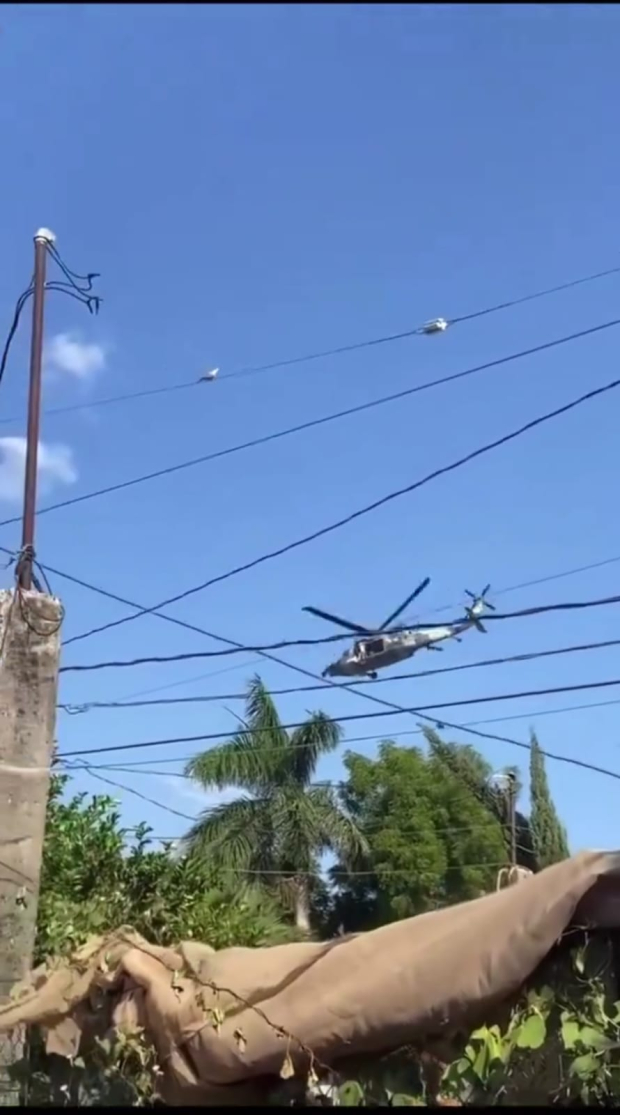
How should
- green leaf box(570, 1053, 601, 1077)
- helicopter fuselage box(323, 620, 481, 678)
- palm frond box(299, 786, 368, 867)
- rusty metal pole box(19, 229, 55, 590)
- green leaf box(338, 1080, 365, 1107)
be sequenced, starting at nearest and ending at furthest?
green leaf box(570, 1053, 601, 1077)
green leaf box(338, 1080, 365, 1107)
rusty metal pole box(19, 229, 55, 590)
helicopter fuselage box(323, 620, 481, 678)
palm frond box(299, 786, 368, 867)

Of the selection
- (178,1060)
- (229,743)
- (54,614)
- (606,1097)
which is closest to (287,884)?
(229,743)

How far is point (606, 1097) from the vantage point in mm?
3125

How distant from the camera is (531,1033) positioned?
3348 mm

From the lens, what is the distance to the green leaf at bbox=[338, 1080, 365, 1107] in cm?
374

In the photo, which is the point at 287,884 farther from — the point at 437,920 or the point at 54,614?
the point at 437,920

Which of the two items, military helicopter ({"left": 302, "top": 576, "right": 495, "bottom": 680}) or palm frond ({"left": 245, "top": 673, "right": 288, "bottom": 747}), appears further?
palm frond ({"left": 245, "top": 673, "right": 288, "bottom": 747})

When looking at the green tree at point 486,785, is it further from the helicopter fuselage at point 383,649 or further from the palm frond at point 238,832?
the helicopter fuselage at point 383,649

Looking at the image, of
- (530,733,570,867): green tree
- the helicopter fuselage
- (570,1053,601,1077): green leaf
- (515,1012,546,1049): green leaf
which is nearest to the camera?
(570,1053,601,1077): green leaf

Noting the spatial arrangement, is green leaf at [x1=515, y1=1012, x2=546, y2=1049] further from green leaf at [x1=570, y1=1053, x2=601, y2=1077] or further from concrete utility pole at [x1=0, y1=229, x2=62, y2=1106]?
concrete utility pole at [x1=0, y1=229, x2=62, y2=1106]

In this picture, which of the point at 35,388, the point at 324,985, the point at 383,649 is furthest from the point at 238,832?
the point at 324,985

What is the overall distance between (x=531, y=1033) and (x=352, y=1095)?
738 millimetres

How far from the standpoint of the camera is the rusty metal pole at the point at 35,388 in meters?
8.57

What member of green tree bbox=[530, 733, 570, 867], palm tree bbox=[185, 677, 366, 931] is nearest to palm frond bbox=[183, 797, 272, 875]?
palm tree bbox=[185, 677, 366, 931]

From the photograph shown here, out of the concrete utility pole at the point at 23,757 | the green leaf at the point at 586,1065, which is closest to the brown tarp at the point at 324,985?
the green leaf at the point at 586,1065
